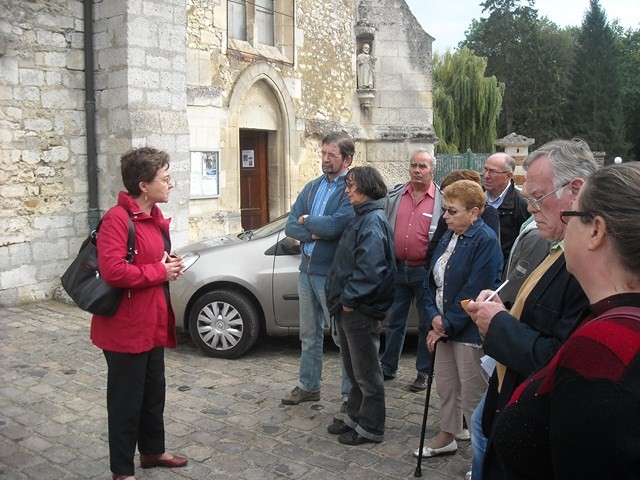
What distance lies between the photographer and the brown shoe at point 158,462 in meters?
3.92

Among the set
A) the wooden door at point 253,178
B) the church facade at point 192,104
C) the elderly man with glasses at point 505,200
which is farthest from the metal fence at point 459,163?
the elderly man with glasses at point 505,200

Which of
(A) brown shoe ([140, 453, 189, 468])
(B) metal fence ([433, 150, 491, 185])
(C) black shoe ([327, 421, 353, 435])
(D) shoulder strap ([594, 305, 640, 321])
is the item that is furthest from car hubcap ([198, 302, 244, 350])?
(B) metal fence ([433, 150, 491, 185])

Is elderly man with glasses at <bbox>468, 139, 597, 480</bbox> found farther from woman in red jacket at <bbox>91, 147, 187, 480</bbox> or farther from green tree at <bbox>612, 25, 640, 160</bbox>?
green tree at <bbox>612, 25, 640, 160</bbox>

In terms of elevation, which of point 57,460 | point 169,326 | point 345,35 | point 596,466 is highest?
point 345,35

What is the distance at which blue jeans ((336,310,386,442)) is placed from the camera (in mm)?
4242

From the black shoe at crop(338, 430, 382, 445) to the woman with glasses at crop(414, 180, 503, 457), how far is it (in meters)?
0.41

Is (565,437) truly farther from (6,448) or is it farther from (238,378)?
(238,378)

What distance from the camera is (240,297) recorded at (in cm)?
628

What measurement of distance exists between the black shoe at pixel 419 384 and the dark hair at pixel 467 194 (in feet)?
6.53

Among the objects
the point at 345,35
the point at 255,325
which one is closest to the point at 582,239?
the point at 255,325

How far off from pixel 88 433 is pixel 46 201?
4.91 metres

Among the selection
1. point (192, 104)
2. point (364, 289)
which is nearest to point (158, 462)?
point (364, 289)

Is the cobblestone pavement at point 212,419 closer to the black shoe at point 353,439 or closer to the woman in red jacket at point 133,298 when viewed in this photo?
the black shoe at point 353,439

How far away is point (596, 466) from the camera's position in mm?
1299
